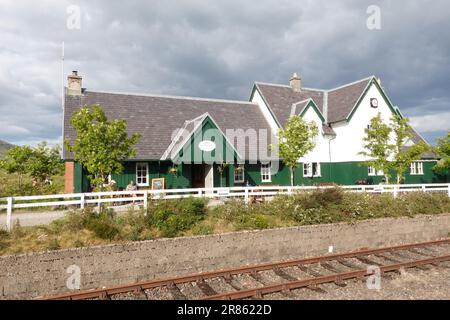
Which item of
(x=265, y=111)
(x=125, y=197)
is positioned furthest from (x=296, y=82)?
(x=125, y=197)

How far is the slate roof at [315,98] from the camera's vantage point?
27131mm

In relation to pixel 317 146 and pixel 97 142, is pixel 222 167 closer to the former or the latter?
pixel 97 142

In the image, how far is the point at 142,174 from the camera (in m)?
19.7

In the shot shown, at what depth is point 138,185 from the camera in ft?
63.5

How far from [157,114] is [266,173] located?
9643 millimetres

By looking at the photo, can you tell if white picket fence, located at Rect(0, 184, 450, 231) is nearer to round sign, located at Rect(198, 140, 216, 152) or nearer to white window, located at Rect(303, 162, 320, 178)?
round sign, located at Rect(198, 140, 216, 152)

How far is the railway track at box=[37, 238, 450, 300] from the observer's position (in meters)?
7.64

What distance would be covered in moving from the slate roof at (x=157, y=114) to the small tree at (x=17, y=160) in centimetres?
484

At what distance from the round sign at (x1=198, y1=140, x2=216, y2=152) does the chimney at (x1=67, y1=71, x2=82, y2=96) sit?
10.1 m

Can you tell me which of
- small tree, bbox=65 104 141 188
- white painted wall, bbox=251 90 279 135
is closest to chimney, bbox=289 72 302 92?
white painted wall, bbox=251 90 279 135

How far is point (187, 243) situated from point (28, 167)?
1714 cm

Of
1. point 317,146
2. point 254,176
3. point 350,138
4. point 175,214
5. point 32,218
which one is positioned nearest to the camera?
point 175,214
